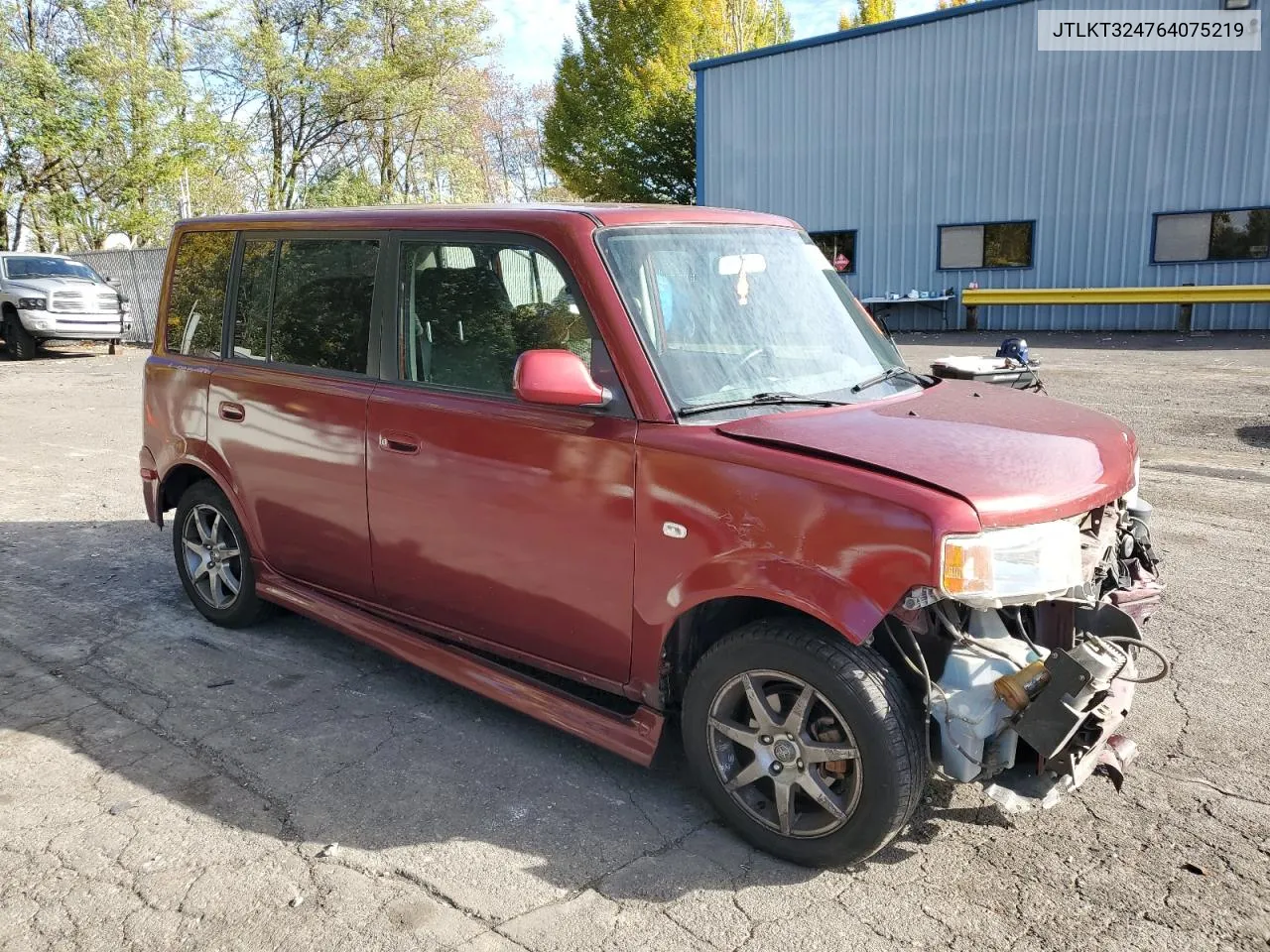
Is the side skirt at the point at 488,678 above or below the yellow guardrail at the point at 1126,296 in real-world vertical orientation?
below

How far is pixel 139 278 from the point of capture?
25031 mm

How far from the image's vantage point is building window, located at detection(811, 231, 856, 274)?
2541 centimetres

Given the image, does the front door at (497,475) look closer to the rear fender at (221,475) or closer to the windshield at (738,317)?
the windshield at (738,317)

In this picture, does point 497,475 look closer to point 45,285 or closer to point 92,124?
point 45,285

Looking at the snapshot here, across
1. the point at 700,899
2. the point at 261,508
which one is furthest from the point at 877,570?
the point at 261,508

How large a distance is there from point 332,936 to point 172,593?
3503 mm

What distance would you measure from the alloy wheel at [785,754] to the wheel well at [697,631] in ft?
0.73

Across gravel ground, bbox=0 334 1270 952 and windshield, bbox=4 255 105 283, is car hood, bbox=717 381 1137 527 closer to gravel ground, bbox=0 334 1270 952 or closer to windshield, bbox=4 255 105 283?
gravel ground, bbox=0 334 1270 952

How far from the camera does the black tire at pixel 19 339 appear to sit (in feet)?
66.5

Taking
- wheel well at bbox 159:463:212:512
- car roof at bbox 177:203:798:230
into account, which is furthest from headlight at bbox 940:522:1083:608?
wheel well at bbox 159:463:212:512

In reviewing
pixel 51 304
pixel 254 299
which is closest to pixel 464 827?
pixel 254 299

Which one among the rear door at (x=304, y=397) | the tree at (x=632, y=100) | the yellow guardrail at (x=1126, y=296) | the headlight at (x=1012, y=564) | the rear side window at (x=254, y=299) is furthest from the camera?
the tree at (x=632, y=100)

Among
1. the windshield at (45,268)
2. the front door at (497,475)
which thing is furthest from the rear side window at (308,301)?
the windshield at (45,268)

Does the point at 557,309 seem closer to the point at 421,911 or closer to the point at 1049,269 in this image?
the point at 421,911
